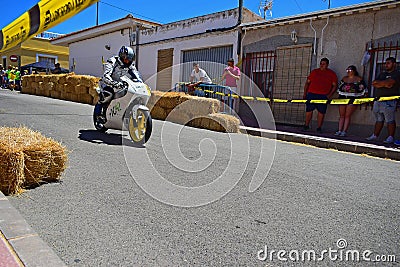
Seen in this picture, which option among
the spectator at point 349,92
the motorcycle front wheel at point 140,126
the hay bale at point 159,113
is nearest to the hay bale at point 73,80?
the hay bale at point 159,113

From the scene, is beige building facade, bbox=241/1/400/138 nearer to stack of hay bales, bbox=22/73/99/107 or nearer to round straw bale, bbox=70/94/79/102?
stack of hay bales, bbox=22/73/99/107

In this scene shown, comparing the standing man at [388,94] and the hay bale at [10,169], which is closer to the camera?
the hay bale at [10,169]

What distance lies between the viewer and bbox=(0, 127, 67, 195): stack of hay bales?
323 centimetres

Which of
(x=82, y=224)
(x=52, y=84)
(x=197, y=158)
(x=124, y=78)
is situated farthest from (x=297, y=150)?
(x=52, y=84)

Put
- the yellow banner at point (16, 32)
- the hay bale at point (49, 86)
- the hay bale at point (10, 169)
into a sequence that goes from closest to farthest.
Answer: the hay bale at point (10, 169) < the yellow banner at point (16, 32) < the hay bale at point (49, 86)

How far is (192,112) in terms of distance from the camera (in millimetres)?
9703

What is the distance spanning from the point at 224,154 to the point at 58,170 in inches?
110

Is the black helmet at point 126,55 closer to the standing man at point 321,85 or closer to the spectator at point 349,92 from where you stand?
the standing man at point 321,85

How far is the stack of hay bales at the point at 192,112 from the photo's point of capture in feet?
29.0

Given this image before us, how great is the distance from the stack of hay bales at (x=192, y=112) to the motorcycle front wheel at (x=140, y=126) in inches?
113

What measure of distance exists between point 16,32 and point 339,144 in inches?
262

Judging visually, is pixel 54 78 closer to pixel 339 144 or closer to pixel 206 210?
pixel 339 144

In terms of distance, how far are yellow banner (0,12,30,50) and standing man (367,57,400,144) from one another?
301 inches

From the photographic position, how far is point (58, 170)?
374cm
